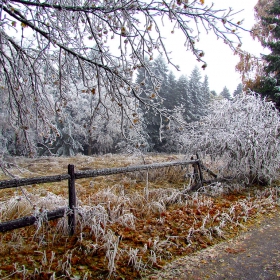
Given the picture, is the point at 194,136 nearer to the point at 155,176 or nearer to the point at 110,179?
the point at 155,176

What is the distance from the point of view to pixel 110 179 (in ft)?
24.0

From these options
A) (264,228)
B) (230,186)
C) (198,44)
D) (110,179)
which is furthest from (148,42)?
(110,179)

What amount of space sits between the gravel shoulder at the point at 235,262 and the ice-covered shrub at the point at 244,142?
283 cm

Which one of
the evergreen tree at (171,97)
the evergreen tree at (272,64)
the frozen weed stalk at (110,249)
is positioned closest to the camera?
the frozen weed stalk at (110,249)

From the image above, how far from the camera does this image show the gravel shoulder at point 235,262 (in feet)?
8.07

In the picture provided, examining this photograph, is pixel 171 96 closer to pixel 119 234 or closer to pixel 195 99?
pixel 195 99

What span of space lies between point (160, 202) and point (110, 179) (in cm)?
306

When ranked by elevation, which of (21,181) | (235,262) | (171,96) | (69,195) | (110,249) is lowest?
(235,262)

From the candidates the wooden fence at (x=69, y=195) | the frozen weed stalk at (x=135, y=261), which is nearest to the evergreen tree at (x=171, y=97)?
the wooden fence at (x=69, y=195)

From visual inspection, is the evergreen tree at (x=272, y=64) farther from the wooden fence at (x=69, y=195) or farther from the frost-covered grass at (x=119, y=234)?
the wooden fence at (x=69, y=195)

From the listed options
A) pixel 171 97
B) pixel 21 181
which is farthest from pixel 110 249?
pixel 171 97

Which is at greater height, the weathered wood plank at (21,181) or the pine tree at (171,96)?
the pine tree at (171,96)

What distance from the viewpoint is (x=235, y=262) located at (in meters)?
2.71

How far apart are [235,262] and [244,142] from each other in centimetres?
384
